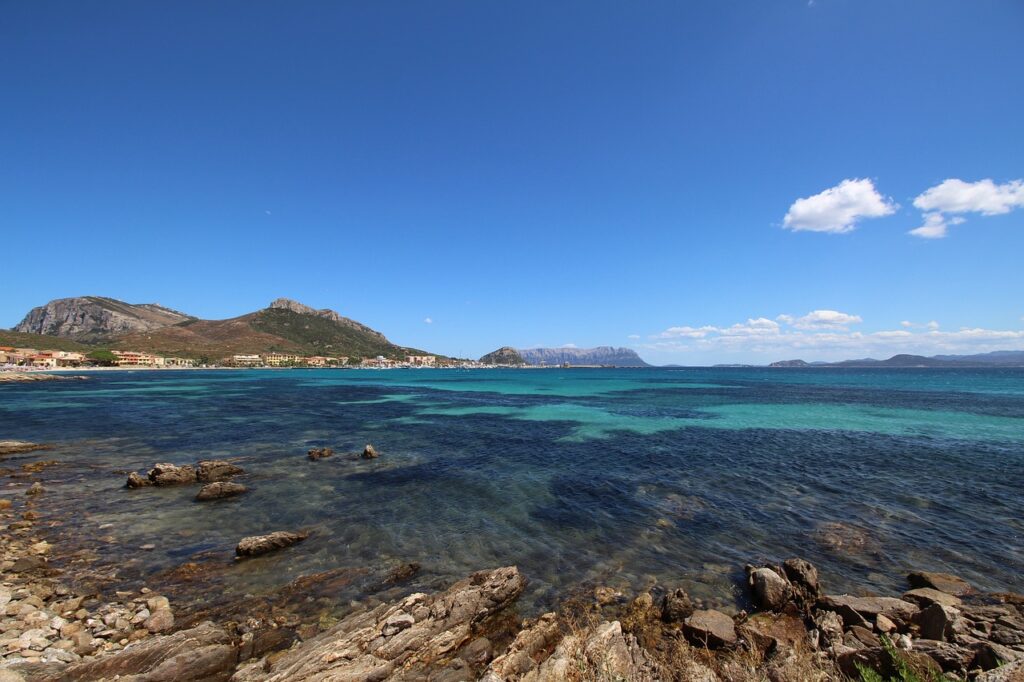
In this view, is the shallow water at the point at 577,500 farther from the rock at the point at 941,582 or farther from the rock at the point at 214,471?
the rock at the point at 214,471

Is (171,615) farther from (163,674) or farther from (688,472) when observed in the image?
(688,472)

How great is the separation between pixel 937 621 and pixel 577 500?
12554mm

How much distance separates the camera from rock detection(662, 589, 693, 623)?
1059 centimetres

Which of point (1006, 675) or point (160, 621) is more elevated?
point (1006, 675)

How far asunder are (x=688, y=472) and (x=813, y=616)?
1476 centimetres

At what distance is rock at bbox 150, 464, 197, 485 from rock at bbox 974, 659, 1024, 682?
2847cm

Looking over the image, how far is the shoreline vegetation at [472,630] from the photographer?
25.5ft

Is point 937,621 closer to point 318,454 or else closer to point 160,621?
point 160,621

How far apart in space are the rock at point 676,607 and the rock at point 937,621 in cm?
492

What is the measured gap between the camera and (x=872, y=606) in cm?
1049

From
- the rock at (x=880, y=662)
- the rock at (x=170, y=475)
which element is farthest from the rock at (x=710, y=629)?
the rock at (x=170, y=475)

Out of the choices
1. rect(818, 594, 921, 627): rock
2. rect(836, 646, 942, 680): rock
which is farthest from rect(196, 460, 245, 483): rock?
rect(818, 594, 921, 627): rock

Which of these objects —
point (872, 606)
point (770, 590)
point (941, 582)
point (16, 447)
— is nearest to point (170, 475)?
point (16, 447)

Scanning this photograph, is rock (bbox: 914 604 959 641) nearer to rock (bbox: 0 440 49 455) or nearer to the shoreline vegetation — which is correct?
the shoreline vegetation
